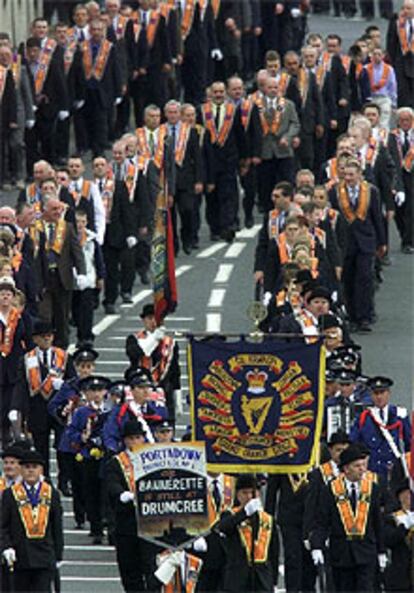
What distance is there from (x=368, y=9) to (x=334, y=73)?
19099mm

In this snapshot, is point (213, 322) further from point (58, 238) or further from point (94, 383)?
point (94, 383)

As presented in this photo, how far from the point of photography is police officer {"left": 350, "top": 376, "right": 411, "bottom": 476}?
97.1ft

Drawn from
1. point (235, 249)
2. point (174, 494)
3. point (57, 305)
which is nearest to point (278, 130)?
point (235, 249)

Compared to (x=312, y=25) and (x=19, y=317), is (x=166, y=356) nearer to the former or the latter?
(x=19, y=317)

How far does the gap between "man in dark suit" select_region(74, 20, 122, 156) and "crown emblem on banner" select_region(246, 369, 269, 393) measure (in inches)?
843

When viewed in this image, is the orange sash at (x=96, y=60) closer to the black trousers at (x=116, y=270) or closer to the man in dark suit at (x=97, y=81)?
the man in dark suit at (x=97, y=81)

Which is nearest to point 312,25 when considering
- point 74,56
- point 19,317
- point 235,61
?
point 235,61

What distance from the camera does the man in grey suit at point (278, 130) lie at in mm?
44906

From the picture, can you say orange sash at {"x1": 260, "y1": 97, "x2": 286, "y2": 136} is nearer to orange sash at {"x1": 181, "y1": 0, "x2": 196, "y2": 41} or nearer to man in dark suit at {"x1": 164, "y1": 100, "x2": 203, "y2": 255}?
man in dark suit at {"x1": 164, "y1": 100, "x2": 203, "y2": 255}

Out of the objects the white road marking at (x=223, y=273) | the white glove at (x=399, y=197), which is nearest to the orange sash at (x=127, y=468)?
the white road marking at (x=223, y=273)

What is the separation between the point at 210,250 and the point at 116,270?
13.7 feet

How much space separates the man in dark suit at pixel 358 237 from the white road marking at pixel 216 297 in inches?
70.4

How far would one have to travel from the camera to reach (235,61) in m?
53.4

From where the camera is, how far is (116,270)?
4000 centimetres
